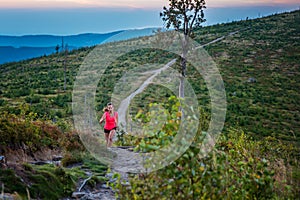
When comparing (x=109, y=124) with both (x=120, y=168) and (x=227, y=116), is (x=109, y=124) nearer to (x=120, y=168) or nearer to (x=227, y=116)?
(x=120, y=168)

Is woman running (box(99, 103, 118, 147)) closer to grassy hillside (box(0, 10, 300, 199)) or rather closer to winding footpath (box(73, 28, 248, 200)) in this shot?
winding footpath (box(73, 28, 248, 200))

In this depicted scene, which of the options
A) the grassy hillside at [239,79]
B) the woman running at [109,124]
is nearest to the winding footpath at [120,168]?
the woman running at [109,124]

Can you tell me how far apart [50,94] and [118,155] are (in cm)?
2875

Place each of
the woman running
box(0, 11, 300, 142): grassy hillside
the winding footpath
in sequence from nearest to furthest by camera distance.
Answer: the winding footpath, the woman running, box(0, 11, 300, 142): grassy hillside

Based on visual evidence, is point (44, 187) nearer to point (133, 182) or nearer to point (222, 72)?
point (133, 182)

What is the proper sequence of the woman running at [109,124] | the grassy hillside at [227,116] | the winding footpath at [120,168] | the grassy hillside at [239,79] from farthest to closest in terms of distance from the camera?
the grassy hillside at [239,79]
the woman running at [109,124]
the winding footpath at [120,168]
the grassy hillside at [227,116]

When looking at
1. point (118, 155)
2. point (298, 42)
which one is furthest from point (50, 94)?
point (298, 42)

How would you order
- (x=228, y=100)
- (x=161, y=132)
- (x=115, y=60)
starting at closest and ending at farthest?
(x=161, y=132) → (x=228, y=100) → (x=115, y=60)

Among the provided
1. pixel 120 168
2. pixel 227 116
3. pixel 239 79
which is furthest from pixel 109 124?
pixel 239 79

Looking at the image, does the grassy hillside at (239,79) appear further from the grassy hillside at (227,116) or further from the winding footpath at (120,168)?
the winding footpath at (120,168)

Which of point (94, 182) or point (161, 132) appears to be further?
point (94, 182)

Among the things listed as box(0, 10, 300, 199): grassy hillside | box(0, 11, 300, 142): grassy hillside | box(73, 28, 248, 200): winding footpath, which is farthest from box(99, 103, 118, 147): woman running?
box(0, 11, 300, 142): grassy hillside

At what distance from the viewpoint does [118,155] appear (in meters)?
9.76

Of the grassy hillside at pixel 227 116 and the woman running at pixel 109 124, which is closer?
the grassy hillside at pixel 227 116
